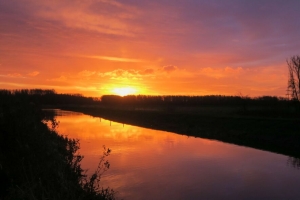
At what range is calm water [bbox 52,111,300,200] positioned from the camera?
12398mm

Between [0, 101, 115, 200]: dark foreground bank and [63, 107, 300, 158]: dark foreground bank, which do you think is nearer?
[0, 101, 115, 200]: dark foreground bank

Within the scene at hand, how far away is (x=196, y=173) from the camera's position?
15805 mm

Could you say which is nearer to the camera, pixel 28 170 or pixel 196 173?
pixel 28 170

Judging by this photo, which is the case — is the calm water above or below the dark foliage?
below

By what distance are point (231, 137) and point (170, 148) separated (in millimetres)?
9088

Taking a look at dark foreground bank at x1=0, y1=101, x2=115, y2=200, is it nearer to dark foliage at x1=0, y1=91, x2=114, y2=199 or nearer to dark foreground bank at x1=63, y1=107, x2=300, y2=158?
dark foliage at x1=0, y1=91, x2=114, y2=199

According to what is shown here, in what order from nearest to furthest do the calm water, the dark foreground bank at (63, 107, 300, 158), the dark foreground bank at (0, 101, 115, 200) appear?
the dark foreground bank at (0, 101, 115, 200) < the calm water < the dark foreground bank at (63, 107, 300, 158)

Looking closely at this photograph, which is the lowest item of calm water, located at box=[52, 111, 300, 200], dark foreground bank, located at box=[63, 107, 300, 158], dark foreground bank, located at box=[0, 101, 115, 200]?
calm water, located at box=[52, 111, 300, 200]

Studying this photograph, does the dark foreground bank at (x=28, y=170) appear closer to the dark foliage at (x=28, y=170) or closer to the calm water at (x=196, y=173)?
the dark foliage at (x=28, y=170)

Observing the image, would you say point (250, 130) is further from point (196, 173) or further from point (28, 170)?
point (28, 170)

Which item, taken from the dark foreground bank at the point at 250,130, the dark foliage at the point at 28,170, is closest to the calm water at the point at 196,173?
the dark foreground bank at the point at 250,130

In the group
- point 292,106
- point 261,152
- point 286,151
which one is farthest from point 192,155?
point 292,106

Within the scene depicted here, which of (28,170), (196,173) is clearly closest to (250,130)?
(196,173)

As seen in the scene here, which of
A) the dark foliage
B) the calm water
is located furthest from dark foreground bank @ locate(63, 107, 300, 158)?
the dark foliage
